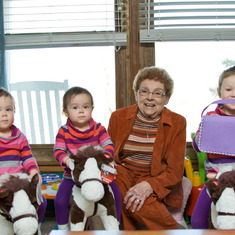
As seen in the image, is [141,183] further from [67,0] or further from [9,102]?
[67,0]

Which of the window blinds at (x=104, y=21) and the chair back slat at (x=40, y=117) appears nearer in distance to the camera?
the window blinds at (x=104, y=21)

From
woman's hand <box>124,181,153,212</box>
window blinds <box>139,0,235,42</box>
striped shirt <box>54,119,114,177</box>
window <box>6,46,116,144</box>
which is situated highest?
window blinds <box>139,0,235,42</box>

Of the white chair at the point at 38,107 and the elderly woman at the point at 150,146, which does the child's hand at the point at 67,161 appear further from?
the white chair at the point at 38,107

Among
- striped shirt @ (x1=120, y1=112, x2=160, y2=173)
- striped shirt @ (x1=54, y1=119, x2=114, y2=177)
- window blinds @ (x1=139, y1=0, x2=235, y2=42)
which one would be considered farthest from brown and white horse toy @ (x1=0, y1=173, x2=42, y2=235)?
window blinds @ (x1=139, y1=0, x2=235, y2=42)

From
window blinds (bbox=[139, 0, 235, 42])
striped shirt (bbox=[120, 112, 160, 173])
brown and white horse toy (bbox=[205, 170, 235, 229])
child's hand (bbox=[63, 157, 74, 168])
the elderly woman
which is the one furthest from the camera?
window blinds (bbox=[139, 0, 235, 42])

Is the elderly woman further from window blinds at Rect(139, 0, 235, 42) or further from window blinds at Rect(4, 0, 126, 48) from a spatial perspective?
window blinds at Rect(4, 0, 126, 48)

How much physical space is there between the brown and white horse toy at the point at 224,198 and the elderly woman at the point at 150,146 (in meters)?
0.47

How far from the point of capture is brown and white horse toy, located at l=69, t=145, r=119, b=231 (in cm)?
133

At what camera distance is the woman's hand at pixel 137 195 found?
1.70 m

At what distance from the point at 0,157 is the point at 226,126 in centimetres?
117

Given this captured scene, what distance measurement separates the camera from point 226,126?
158 cm

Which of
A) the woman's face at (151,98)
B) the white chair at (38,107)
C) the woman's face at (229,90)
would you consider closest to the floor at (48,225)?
the white chair at (38,107)

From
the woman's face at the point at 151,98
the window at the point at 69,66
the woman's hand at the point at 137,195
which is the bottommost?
the woman's hand at the point at 137,195

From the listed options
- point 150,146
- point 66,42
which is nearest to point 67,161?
point 150,146
